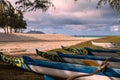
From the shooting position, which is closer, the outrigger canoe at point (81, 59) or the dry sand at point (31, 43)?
the outrigger canoe at point (81, 59)

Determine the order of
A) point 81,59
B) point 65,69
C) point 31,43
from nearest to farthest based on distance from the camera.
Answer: point 65,69 → point 81,59 → point 31,43

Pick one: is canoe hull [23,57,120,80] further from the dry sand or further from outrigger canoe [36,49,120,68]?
the dry sand

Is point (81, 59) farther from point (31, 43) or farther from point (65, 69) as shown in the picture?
point (31, 43)

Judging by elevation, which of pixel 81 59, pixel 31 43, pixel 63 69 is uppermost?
pixel 63 69

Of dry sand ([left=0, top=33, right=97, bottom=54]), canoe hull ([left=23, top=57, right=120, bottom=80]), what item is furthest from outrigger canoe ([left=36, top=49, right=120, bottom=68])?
dry sand ([left=0, top=33, right=97, bottom=54])

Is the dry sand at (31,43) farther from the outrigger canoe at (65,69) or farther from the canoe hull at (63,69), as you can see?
the canoe hull at (63,69)

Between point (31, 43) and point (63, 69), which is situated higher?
point (63, 69)

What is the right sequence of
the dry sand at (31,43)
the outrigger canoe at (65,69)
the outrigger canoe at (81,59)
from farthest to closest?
the dry sand at (31,43) → the outrigger canoe at (81,59) → the outrigger canoe at (65,69)

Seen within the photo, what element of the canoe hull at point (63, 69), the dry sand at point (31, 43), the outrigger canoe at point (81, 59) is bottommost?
the dry sand at point (31, 43)

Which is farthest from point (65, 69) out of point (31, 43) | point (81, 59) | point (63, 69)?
point (31, 43)

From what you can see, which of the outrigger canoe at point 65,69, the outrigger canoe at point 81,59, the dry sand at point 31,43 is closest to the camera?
the outrigger canoe at point 65,69

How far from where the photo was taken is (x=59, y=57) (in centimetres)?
1430

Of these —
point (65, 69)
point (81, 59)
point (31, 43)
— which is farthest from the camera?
point (31, 43)

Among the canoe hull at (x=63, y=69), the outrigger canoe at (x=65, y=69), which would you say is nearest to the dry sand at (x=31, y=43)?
the outrigger canoe at (x=65, y=69)
